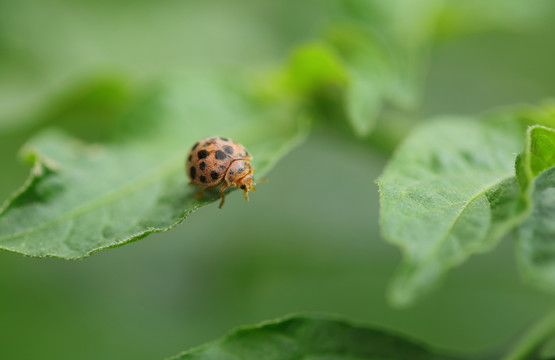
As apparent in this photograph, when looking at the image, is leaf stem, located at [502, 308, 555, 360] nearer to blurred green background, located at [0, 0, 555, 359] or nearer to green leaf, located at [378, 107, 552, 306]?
green leaf, located at [378, 107, 552, 306]

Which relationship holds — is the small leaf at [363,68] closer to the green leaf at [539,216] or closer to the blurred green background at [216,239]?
the blurred green background at [216,239]

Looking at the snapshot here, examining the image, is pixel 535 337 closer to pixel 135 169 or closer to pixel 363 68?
pixel 363 68

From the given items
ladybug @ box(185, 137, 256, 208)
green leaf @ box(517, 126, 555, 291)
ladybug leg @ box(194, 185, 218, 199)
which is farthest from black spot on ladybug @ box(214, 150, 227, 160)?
green leaf @ box(517, 126, 555, 291)

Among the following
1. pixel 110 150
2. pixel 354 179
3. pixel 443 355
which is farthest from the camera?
pixel 354 179

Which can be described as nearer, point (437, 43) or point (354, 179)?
point (437, 43)

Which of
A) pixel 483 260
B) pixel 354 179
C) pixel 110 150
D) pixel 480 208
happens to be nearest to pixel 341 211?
pixel 354 179

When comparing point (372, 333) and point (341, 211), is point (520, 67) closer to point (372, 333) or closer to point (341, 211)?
point (341, 211)
